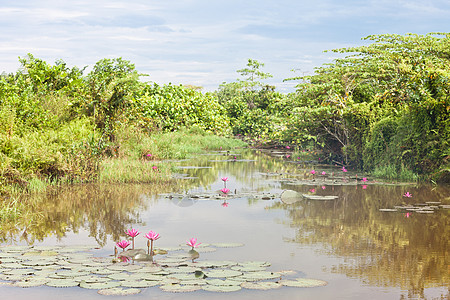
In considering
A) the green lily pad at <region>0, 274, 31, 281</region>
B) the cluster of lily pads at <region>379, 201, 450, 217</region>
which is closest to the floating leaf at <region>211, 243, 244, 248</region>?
the green lily pad at <region>0, 274, 31, 281</region>

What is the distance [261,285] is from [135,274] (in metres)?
1.36

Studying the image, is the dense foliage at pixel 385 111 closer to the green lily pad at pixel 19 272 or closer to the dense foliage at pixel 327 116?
the dense foliage at pixel 327 116

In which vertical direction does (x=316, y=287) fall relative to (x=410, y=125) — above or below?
below

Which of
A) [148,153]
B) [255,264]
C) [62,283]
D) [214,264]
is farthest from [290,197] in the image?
[148,153]

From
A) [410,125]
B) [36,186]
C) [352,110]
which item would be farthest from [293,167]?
[36,186]

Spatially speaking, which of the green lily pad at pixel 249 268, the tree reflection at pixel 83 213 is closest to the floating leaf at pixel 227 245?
the green lily pad at pixel 249 268

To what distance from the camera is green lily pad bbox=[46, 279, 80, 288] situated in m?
5.12

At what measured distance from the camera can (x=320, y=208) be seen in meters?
10.1

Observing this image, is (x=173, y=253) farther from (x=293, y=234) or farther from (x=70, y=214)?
(x=70, y=214)

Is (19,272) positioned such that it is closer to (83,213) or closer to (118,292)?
(118,292)

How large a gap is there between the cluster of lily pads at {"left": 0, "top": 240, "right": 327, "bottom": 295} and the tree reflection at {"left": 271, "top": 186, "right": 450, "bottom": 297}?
3.30 ft

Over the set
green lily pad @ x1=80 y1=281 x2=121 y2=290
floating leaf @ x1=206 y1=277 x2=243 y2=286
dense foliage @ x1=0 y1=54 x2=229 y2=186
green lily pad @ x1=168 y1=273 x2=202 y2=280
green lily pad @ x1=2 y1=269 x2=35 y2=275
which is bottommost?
green lily pad @ x1=2 y1=269 x2=35 y2=275

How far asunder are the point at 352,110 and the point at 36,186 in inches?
393

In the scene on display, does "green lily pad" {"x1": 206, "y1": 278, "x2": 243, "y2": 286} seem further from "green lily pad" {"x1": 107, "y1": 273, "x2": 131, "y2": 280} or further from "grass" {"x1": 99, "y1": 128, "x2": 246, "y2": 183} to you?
"grass" {"x1": 99, "y1": 128, "x2": 246, "y2": 183}
